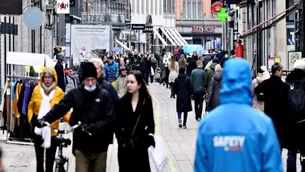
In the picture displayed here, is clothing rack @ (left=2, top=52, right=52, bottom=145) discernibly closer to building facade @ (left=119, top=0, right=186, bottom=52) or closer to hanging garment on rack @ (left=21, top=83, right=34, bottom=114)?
hanging garment on rack @ (left=21, top=83, right=34, bottom=114)

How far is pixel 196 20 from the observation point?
12512 centimetres

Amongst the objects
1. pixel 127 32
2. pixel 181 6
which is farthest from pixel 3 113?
pixel 181 6

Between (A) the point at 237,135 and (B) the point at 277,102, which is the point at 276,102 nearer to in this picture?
(B) the point at 277,102

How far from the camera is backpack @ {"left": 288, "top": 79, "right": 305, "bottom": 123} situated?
13477 mm

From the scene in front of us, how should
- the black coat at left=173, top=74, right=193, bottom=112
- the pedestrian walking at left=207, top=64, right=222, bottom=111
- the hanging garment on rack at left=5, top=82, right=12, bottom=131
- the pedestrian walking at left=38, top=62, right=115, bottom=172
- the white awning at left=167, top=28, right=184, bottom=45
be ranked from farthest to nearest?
the white awning at left=167, top=28, right=184, bottom=45, the black coat at left=173, top=74, right=193, bottom=112, the pedestrian walking at left=207, top=64, right=222, bottom=111, the hanging garment on rack at left=5, top=82, right=12, bottom=131, the pedestrian walking at left=38, top=62, right=115, bottom=172

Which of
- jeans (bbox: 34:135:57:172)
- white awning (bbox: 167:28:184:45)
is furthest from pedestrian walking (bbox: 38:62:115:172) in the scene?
white awning (bbox: 167:28:184:45)

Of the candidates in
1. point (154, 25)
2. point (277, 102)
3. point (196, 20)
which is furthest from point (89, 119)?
point (196, 20)

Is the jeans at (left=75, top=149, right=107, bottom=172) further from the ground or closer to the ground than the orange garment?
closer to the ground

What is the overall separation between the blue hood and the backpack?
6757 mm

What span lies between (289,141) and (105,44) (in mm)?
32902

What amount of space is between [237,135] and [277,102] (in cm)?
740

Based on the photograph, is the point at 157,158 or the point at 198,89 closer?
the point at 157,158

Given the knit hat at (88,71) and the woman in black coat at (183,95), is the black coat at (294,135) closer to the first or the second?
the knit hat at (88,71)

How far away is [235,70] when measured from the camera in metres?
6.78
